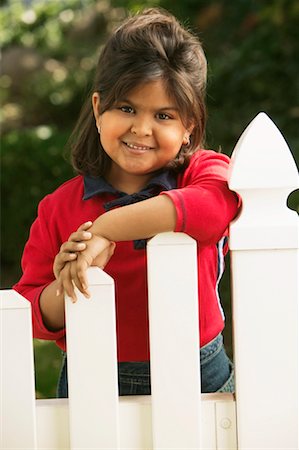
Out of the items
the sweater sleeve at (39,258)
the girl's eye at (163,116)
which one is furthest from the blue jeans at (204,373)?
the girl's eye at (163,116)

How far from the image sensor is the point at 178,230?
1.72 metres

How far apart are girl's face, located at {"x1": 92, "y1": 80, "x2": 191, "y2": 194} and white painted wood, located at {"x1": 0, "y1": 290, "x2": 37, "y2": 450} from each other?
0.45 m

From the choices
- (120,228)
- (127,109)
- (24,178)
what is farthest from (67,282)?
(24,178)

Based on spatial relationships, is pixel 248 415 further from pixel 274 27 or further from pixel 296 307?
pixel 274 27

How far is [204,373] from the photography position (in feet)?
7.04

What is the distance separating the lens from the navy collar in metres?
2.04

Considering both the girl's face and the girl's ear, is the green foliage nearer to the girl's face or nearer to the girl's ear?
the girl's ear

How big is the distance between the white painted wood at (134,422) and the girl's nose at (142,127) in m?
0.60

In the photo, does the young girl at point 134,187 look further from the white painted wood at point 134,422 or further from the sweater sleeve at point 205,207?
the white painted wood at point 134,422

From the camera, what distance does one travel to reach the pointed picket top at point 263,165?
1.73 m

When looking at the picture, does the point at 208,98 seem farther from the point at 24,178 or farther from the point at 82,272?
the point at 82,272

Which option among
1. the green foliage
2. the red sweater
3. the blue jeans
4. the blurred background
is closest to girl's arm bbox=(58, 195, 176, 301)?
the red sweater

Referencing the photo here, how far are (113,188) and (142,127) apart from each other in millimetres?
223

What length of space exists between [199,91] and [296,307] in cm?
59
